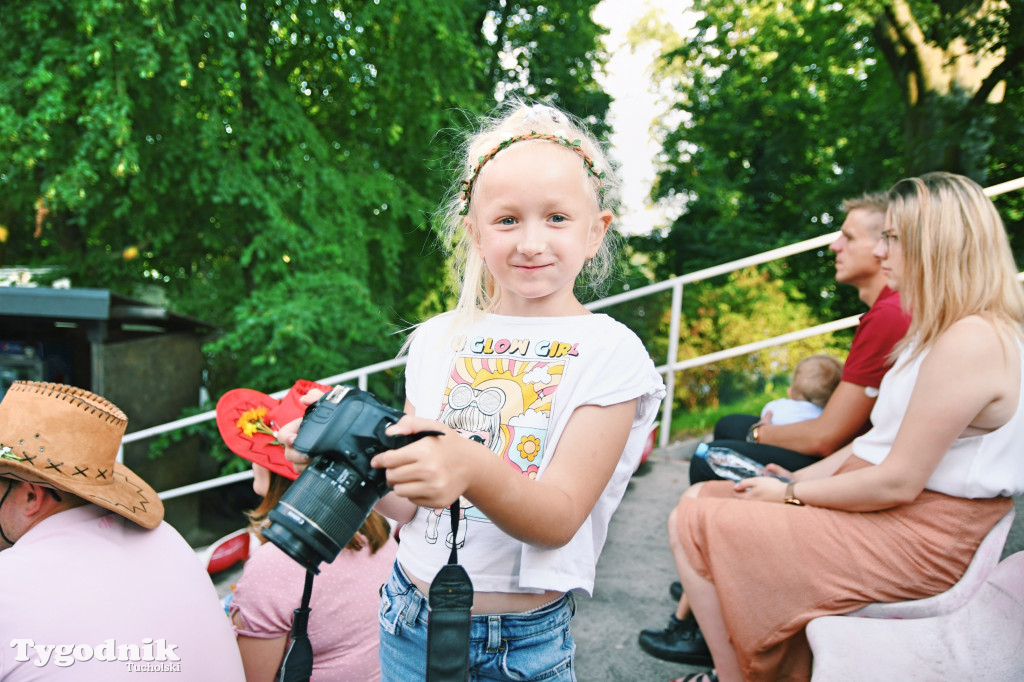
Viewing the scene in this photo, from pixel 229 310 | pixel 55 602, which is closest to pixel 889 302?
pixel 55 602

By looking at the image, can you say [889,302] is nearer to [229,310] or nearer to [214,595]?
[214,595]

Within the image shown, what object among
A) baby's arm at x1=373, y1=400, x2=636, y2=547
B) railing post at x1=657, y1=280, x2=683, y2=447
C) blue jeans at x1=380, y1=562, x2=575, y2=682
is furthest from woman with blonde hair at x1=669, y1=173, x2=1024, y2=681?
railing post at x1=657, y1=280, x2=683, y2=447

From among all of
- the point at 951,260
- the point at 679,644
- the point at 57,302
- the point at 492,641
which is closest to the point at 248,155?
the point at 57,302

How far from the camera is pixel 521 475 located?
969mm

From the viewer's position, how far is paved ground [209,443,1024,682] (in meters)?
2.42

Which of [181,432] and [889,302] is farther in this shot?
[181,432]

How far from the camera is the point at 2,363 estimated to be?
8320mm

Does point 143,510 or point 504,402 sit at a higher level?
point 504,402

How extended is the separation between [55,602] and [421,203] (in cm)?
727

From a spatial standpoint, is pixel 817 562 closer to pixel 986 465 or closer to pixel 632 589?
pixel 986 465

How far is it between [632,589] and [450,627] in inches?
81.1

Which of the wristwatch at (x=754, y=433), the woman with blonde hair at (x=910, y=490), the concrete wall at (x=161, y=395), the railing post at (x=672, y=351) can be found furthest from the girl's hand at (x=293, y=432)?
the concrete wall at (x=161, y=395)

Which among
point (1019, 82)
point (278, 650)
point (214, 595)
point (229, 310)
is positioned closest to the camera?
point (214, 595)

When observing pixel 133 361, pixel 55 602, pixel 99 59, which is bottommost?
pixel 133 361
